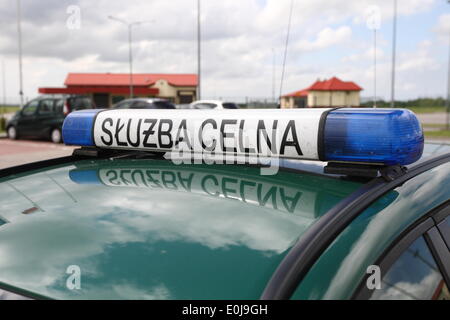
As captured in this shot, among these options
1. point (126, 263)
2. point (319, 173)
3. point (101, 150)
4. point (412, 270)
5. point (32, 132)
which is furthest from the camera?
point (32, 132)

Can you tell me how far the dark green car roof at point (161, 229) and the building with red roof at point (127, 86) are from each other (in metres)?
48.1

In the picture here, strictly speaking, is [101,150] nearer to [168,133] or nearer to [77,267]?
[168,133]

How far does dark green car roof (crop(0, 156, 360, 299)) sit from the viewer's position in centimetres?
108

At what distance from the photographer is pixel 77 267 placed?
1.16 m

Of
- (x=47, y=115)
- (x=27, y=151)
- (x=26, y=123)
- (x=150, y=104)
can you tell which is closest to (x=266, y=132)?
(x=27, y=151)

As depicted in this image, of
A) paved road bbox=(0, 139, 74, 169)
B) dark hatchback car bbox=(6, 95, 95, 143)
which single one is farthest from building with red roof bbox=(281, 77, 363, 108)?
paved road bbox=(0, 139, 74, 169)

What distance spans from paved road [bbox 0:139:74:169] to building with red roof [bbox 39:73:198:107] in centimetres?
2983

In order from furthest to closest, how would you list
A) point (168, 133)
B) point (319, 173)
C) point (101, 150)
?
point (101, 150)
point (168, 133)
point (319, 173)

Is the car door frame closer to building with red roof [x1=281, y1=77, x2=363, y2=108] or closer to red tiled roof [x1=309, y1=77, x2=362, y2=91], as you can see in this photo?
building with red roof [x1=281, y1=77, x2=363, y2=108]

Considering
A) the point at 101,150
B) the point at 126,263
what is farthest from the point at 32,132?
the point at 126,263

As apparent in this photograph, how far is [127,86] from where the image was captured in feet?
161

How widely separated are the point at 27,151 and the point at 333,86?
45.6m
